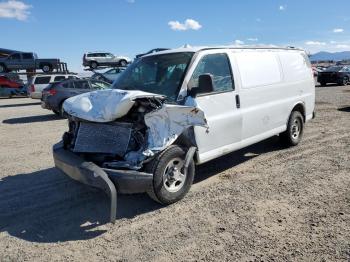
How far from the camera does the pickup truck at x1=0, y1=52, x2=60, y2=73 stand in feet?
104

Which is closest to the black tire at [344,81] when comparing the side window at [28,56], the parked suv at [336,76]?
the parked suv at [336,76]

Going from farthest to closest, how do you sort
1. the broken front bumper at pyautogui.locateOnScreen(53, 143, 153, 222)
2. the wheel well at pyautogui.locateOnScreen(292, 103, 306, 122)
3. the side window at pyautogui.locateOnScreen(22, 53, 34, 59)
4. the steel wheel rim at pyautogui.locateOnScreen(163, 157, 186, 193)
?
the side window at pyautogui.locateOnScreen(22, 53, 34, 59) < the wheel well at pyautogui.locateOnScreen(292, 103, 306, 122) < the steel wheel rim at pyautogui.locateOnScreen(163, 157, 186, 193) < the broken front bumper at pyautogui.locateOnScreen(53, 143, 153, 222)

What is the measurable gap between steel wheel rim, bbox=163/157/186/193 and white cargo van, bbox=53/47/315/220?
1 centimetres

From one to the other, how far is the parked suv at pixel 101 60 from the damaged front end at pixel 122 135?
104ft

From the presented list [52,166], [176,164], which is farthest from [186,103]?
[52,166]

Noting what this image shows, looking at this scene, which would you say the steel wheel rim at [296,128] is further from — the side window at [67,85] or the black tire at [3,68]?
the black tire at [3,68]

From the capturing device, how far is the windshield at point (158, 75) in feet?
16.7

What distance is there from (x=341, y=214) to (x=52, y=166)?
507 centimetres

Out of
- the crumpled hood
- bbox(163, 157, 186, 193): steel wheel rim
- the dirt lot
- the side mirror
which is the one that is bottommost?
the dirt lot

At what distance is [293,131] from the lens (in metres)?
7.56

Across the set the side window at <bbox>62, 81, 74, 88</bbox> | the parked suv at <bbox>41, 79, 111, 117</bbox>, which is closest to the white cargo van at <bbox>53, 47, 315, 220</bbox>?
the parked suv at <bbox>41, 79, 111, 117</bbox>

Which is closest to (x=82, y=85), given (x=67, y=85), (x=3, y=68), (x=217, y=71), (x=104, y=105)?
(x=67, y=85)

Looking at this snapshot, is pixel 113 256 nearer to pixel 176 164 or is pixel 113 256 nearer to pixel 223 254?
pixel 223 254

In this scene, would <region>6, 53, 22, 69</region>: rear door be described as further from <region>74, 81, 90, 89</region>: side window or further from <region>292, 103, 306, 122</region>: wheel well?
<region>292, 103, 306, 122</region>: wheel well
